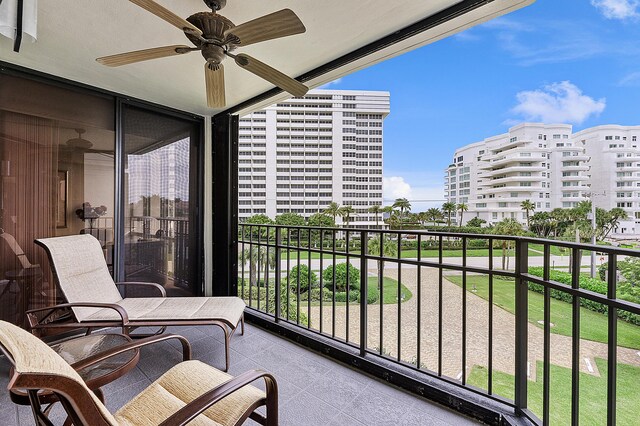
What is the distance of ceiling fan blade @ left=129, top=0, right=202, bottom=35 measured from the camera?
117 centimetres

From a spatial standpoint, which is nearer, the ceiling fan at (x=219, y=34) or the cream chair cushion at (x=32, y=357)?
the cream chair cushion at (x=32, y=357)

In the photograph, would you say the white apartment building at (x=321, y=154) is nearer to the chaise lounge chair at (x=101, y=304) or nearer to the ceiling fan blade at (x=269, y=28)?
the chaise lounge chair at (x=101, y=304)

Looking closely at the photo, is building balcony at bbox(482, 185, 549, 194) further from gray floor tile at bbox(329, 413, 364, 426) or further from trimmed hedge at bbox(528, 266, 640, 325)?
gray floor tile at bbox(329, 413, 364, 426)

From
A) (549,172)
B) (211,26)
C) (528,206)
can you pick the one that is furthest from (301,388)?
(549,172)

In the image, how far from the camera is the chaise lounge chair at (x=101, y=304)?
203cm

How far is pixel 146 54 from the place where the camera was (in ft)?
4.96

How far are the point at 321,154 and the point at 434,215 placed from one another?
381 inches

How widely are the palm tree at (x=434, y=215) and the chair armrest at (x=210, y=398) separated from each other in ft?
13.0

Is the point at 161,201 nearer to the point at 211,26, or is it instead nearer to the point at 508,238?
the point at 211,26

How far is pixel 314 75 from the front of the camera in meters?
2.39

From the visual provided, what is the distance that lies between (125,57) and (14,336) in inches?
56.5

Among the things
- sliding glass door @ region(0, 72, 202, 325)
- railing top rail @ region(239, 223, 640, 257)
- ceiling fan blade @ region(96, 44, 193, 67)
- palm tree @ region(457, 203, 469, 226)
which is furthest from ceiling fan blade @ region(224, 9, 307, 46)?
palm tree @ region(457, 203, 469, 226)

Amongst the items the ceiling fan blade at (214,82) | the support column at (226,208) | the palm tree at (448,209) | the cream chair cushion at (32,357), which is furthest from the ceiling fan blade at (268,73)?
the palm tree at (448,209)

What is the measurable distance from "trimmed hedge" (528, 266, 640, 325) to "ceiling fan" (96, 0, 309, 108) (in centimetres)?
173
